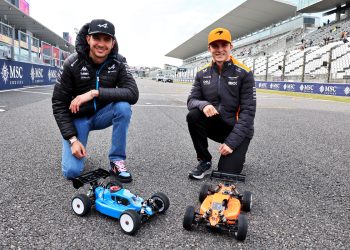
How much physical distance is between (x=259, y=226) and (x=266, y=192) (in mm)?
744

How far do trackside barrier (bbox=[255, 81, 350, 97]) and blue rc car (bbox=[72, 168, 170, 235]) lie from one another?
20106mm

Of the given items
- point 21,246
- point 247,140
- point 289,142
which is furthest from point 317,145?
point 21,246

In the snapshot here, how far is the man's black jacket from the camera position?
3338mm

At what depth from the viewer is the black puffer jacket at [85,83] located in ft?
10.4

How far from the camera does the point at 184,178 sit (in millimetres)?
3432

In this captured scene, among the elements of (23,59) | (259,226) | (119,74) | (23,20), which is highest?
(23,20)

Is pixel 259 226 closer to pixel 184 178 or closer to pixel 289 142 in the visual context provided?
pixel 184 178

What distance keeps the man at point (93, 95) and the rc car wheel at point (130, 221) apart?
3.26ft

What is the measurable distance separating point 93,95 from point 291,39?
49120 mm

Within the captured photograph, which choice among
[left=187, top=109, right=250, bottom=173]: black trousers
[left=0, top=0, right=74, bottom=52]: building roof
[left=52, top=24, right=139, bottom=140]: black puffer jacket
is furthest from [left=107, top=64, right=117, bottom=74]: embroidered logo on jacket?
[left=0, top=0, right=74, bottom=52]: building roof

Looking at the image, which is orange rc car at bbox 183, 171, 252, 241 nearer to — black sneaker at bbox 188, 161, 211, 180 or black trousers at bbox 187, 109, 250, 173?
black sneaker at bbox 188, 161, 211, 180

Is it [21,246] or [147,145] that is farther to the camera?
[147,145]

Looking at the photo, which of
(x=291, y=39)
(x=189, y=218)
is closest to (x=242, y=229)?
(x=189, y=218)

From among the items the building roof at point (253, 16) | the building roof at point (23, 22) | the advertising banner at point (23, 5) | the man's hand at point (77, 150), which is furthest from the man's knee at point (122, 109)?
the advertising banner at point (23, 5)
